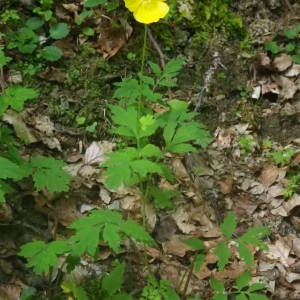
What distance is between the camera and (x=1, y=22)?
154 inches

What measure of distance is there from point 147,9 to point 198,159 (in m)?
1.65

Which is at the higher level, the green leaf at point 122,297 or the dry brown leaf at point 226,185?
the green leaf at point 122,297

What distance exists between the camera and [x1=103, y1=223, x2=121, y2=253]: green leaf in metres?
2.28

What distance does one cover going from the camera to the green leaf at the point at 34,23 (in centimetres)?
399

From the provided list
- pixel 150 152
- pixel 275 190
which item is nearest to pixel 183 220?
pixel 275 190

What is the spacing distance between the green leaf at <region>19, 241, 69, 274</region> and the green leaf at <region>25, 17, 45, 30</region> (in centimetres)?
213

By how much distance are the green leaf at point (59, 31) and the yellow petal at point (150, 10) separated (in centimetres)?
170

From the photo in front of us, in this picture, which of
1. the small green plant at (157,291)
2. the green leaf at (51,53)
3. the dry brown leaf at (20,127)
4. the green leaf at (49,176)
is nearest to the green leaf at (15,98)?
the green leaf at (49,176)

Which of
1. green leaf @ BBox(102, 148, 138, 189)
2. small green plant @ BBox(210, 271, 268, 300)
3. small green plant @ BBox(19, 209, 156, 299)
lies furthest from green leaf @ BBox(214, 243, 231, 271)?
green leaf @ BBox(102, 148, 138, 189)

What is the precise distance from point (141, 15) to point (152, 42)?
6.25 feet

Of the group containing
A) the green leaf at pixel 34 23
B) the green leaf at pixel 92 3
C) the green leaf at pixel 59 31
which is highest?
the green leaf at pixel 92 3

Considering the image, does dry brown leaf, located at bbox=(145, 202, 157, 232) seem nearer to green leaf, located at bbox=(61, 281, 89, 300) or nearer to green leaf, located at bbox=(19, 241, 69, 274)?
green leaf, located at bbox=(61, 281, 89, 300)

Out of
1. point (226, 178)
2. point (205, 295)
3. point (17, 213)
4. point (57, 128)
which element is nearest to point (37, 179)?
point (17, 213)

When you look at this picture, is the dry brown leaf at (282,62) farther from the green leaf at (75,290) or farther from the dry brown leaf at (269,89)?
the green leaf at (75,290)
